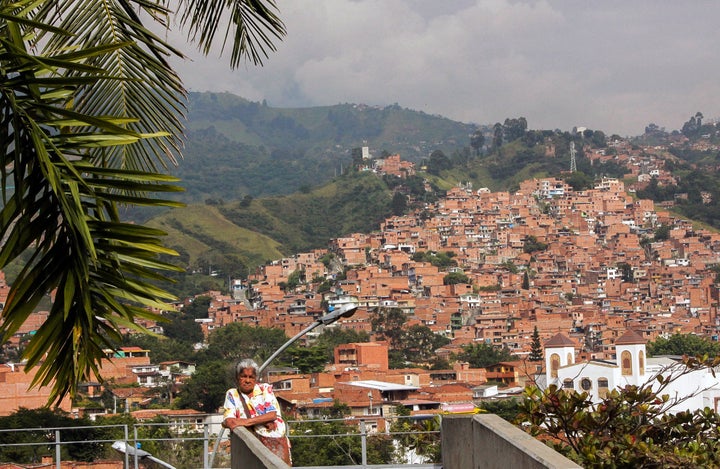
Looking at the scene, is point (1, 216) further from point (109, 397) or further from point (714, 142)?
point (714, 142)

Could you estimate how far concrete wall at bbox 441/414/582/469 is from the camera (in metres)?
2.63

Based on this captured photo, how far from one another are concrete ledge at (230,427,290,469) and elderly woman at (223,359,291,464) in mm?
460

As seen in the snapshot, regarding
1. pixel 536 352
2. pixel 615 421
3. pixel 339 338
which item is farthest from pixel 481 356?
pixel 615 421

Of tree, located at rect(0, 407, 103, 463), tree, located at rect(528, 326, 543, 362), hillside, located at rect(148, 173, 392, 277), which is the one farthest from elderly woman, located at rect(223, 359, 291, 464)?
hillside, located at rect(148, 173, 392, 277)

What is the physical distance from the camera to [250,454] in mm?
2740

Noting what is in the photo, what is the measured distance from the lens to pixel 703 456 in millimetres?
4117

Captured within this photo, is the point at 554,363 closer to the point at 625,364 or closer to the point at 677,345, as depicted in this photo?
the point at 625,364

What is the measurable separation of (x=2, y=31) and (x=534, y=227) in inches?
4445

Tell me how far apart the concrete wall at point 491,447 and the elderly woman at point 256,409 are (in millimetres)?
541

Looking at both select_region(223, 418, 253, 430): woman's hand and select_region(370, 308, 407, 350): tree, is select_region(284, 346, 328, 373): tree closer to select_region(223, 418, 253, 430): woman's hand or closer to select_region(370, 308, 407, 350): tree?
select_region(370, 308, 407, 350): tree

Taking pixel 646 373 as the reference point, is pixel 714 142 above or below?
above

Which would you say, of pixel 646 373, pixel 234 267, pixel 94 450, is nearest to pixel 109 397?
pixel 646 373

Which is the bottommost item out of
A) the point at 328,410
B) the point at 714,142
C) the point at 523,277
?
the point at 328,410

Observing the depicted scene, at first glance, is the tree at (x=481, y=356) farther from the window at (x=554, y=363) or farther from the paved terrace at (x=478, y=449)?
the paved terrace at (x=478, y=449)
